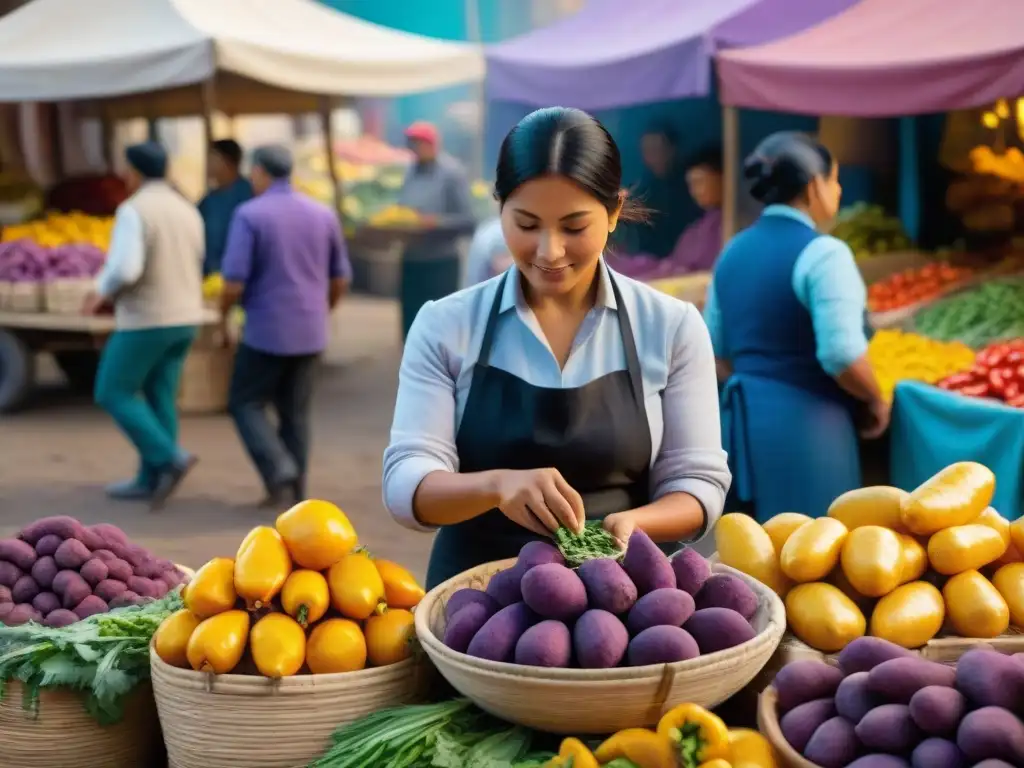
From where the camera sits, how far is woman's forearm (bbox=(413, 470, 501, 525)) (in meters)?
2.31

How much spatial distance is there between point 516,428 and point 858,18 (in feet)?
18.1

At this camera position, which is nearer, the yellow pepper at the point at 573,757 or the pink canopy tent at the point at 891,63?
the yellow pepper at the point at 573,757

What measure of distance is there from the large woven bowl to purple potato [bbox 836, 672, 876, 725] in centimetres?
16

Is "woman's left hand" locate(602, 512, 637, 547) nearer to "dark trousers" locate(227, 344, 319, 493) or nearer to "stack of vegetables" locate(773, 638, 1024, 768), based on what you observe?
"stack of vegetables" locate(773, 638, 1024, 768)

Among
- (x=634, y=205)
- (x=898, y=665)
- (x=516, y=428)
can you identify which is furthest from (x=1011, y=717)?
(x=634, y=205)

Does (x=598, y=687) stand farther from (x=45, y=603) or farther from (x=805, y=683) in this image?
(x=45, y=603)

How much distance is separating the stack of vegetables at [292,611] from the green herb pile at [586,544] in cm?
35

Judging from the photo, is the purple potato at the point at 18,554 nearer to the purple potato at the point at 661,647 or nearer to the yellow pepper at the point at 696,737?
the purple potato at the point at 661,647

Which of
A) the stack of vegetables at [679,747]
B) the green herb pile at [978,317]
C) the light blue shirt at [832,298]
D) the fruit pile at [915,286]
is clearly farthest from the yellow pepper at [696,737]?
the fruit pile at [915,286]

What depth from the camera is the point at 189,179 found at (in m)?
21.7

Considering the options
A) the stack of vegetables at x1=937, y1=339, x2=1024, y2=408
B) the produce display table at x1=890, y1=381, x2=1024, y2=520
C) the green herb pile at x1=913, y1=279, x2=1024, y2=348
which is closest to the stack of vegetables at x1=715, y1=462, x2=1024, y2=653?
the produce display table at x1=890, y1=381, x2=1024, y2=520

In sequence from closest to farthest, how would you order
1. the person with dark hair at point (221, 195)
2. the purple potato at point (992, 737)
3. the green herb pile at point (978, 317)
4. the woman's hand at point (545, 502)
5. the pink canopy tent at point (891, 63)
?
the purple potato at point (992, 737), the woman's hand at point (545, 502), the pink canopy tent at point (891, 63), the green herb pile at point (978, 317), the person with dark hair at point (221, 195)

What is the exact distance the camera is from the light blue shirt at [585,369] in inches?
99.3

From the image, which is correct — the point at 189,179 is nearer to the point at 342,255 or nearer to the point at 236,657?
the point at 342,255
